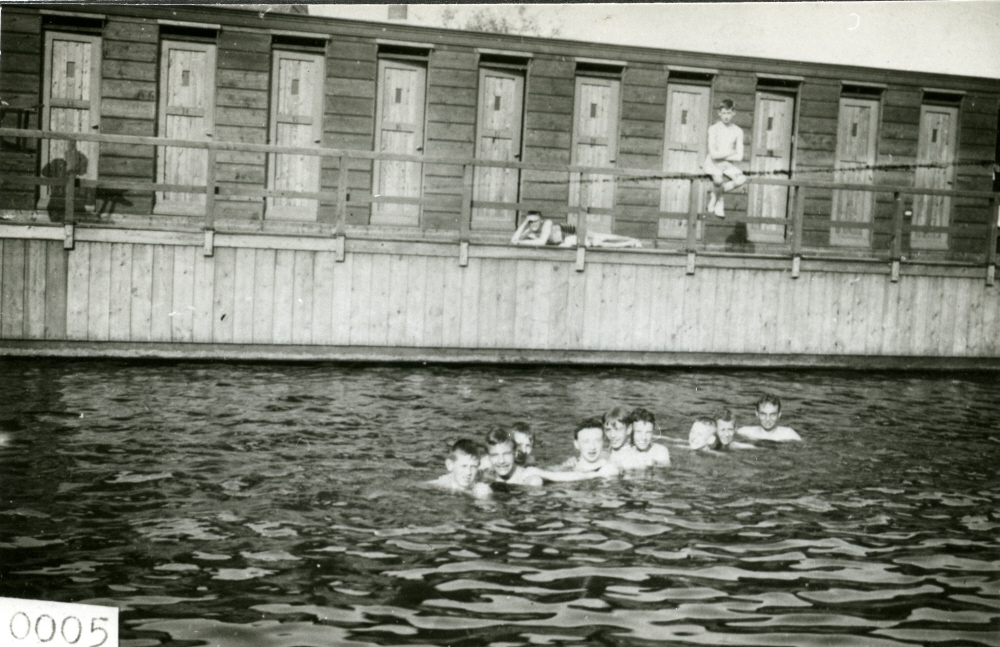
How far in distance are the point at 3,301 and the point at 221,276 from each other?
8.31 feet

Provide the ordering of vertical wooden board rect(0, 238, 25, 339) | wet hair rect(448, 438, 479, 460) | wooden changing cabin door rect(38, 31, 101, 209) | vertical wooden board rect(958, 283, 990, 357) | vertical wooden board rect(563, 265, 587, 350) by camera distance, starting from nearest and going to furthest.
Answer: wet hair rect(448, 438, 479, 460)
vertical wooden board rect(0, 238, 25, 339)
vertical wooden board rect(563, 265, 587, 350)
vertical wooden board rect(958, 283, 990, 357)
wooden changing cabin door rect(38, 31, 101, 209)

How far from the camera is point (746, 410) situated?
38.5 feet

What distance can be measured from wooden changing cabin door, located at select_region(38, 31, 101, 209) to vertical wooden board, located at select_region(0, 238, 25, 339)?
3.40 m

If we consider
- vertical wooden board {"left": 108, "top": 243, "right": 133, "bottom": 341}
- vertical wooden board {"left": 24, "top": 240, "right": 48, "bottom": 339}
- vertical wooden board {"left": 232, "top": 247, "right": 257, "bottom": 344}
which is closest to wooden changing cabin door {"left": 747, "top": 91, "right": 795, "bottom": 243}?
vertical wooden board {"left": 232, "top": 247, "right": 257, "bottom": 344}

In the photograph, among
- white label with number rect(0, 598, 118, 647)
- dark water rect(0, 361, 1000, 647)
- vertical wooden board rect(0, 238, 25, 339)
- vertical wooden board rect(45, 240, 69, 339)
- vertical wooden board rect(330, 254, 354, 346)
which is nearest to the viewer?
white label with number rect(0, 598, 118, 647)

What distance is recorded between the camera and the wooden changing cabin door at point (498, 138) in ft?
57.1

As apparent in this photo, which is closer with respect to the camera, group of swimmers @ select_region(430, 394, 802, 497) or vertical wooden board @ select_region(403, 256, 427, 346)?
group of swimmers @ select_region(430, 394, 802, 497)

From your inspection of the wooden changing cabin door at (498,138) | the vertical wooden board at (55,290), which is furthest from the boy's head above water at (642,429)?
the wooden changing cabin door at (498,138)

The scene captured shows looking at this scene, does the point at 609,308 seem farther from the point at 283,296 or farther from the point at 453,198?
the point at 283,296

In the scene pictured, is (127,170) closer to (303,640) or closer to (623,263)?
(623,263)

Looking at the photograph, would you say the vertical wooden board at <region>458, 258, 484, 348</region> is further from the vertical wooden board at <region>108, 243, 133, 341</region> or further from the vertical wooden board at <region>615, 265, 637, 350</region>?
the vertical wooden board at <region>108, 243, 133, 341</region>

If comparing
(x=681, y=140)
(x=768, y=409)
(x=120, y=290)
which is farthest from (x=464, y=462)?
(x=681, y=140)

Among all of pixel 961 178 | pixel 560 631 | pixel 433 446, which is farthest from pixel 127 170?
pixel 961 178

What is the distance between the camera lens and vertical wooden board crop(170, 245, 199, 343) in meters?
13.1
